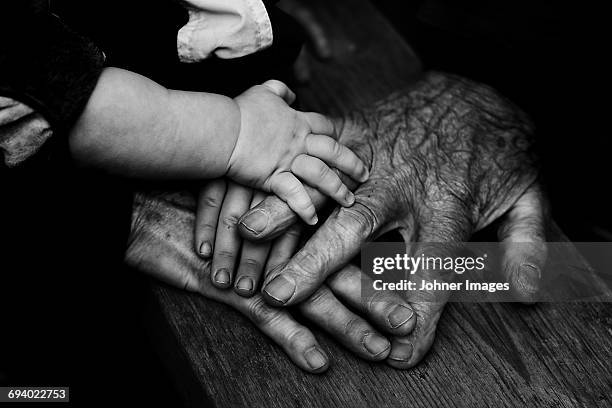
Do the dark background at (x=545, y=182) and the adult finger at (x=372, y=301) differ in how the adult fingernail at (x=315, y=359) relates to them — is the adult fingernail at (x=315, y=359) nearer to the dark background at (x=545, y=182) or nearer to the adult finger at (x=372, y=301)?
the adult finger at (x=372, y=301)

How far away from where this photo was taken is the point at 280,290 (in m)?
0.84

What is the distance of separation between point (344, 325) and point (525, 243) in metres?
0.40

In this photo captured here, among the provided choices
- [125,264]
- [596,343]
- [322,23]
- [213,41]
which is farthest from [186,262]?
[322,23]

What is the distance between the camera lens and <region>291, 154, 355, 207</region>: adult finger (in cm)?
91

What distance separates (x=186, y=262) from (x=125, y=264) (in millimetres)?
108

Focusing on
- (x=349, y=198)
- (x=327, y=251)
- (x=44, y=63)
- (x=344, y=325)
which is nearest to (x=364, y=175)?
A: (x=349, y=198)

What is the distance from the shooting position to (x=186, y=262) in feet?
3.12

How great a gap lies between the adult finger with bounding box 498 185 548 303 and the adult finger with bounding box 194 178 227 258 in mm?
516

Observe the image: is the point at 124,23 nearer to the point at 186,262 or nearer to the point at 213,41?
the point at 213,41

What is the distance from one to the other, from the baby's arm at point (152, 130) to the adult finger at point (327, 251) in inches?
7.6

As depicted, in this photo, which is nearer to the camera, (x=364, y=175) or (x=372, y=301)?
(x=372, y=301)

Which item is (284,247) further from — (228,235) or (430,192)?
(430,192)

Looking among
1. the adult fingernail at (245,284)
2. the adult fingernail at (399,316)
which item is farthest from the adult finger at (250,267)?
the adult fingernail at (399,316)

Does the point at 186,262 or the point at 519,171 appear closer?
the point at 186,262
